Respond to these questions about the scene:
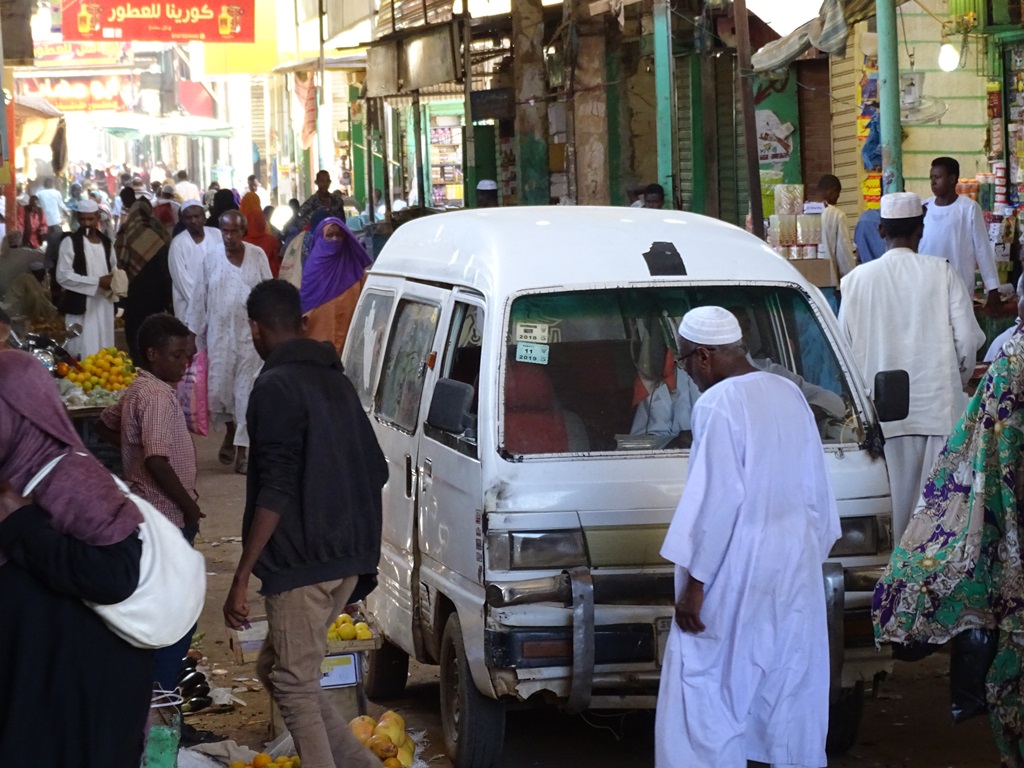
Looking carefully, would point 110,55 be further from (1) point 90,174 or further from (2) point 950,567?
(2) point 950,567

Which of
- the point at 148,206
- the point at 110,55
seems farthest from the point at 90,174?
the point at 148,206

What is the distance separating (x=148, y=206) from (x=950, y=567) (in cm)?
1241

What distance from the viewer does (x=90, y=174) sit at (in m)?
57.1

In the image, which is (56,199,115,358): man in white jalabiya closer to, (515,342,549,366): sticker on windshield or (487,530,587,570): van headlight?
(515,342,549,366): sticker on windshield

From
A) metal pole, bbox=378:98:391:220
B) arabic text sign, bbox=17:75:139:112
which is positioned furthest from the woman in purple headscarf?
arabic text sign, bbox=17:75:139:112

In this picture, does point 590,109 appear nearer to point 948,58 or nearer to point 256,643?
point 948,58

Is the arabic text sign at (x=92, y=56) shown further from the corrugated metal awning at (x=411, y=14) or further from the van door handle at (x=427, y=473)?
the van door handle at (x=427, y=473)

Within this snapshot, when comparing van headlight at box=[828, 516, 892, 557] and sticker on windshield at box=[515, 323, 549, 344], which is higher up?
sticker on windshield at box=[515, 323, 549, 344]

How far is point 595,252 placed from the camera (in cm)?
598

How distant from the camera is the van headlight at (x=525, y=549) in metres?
5.40

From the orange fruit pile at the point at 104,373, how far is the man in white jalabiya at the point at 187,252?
239 cm

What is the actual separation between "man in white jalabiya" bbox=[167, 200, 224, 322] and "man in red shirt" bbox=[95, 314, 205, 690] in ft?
24.0

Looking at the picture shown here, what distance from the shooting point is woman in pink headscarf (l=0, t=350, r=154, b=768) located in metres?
3.41

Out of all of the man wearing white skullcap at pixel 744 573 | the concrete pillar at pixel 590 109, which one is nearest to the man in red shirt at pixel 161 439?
the man wearing white skullcap at pixel 744 573
